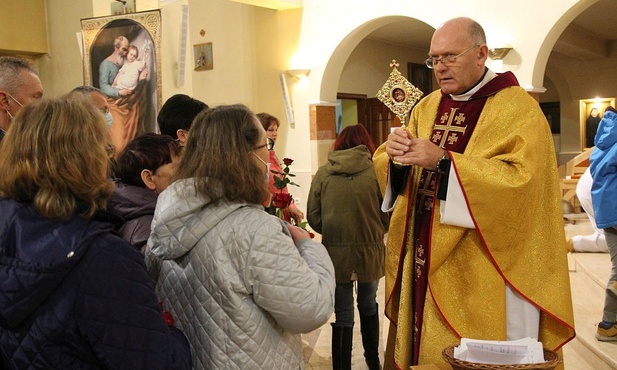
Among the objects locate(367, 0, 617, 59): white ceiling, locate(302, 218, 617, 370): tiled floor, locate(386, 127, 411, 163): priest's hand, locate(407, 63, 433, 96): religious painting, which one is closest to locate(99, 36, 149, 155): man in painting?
locate(302, 218, 617, 370): tiled floor

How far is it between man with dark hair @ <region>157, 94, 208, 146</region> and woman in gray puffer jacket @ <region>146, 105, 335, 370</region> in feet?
3.86

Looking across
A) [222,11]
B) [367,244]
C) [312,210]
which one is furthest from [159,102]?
[222,11]

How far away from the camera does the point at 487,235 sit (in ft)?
7.55

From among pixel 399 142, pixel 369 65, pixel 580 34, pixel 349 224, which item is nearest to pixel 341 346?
pixel 349 224

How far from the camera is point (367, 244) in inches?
152

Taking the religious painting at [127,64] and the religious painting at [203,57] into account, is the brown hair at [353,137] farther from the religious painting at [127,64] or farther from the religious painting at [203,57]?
the religious painting at [203,57]

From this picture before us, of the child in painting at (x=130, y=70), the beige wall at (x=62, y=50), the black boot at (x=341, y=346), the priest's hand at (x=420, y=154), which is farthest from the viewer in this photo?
the beige wall at (x=62, y=50)

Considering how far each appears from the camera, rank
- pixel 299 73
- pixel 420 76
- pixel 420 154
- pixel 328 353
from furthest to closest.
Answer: pixel 420 76
pixel 299 73
pixel 328 353
pixel 420 154

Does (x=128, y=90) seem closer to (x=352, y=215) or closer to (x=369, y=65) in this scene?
(x=352, y=215)

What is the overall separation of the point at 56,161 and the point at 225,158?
0.47 metres

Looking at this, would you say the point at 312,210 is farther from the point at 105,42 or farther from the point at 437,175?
the point at 105,42

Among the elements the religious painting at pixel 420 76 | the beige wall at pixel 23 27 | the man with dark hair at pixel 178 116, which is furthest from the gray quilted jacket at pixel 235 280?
the religious painting at pixel 420 76

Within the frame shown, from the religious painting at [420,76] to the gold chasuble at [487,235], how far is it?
10378 mm

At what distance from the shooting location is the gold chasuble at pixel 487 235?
2.27m
